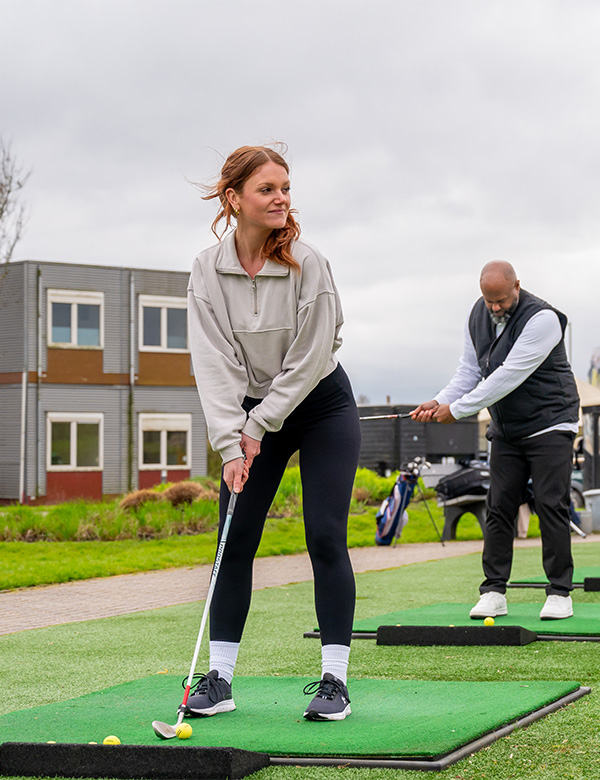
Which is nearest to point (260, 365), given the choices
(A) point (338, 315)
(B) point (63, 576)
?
(A) point (338, 315)

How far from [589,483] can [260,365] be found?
1672 cm

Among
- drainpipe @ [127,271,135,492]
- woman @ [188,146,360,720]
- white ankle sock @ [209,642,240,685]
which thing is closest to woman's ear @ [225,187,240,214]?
woman @ [188,146,360,720]

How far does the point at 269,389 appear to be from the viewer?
377 cm

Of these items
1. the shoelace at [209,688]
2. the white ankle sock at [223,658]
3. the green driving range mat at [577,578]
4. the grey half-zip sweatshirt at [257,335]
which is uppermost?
the grey half-zip sweatshirt at [257,335]

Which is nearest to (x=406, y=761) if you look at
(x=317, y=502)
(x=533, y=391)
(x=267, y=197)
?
(x=317, y=502)

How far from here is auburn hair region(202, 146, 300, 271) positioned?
368cm

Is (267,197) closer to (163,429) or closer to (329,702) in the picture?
(329,702)

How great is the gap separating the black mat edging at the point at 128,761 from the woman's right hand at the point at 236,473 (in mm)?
928

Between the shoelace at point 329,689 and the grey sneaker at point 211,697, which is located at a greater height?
the shoelace at point 329,689

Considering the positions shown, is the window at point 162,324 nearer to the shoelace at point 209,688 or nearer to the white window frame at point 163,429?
the white window frame at point 163,429

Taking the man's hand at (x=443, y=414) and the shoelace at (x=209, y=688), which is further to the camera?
the man's hand at (x=443, y=414)

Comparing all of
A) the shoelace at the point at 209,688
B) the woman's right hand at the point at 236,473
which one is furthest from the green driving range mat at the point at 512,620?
the woman's right hand at the point at 236,473

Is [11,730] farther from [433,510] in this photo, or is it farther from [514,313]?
[433,510]

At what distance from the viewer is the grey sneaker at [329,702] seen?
3.59m
